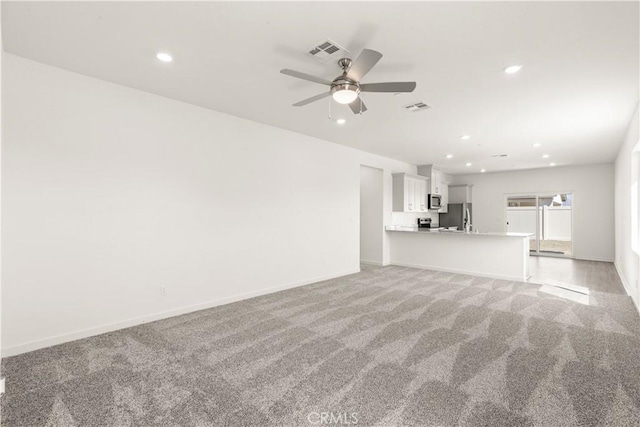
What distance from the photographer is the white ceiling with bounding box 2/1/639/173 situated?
2.17 metres

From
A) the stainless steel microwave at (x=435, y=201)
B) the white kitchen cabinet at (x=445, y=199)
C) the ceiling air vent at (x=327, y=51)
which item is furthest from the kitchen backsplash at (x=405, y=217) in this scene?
the ceiling air vent at (x=327, y=51)

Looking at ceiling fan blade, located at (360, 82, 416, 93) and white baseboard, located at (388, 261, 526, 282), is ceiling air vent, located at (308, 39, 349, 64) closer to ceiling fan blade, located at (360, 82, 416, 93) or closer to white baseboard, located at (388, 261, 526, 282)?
ceiling fan blade, located at (360, 82, 416, 93)

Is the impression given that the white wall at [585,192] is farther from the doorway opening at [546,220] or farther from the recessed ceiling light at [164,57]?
the recessed ceiling light at [164,57]

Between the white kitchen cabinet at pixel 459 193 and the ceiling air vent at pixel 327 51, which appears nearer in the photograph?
the ceiling air vent at pixel 327 51

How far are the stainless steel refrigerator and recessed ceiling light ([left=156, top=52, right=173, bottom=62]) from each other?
9470 millimetres

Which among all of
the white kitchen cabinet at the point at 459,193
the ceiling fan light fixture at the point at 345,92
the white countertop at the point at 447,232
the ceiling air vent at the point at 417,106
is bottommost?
the white countertop at the point at 447,232

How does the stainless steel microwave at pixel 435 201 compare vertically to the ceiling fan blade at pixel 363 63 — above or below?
below

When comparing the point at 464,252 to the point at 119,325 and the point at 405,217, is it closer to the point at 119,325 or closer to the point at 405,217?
the point at 405,217

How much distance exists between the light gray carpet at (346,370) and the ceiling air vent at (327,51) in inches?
108

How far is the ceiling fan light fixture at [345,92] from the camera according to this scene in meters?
2.65

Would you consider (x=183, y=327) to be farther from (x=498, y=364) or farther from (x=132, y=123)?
(x=498, y=364)

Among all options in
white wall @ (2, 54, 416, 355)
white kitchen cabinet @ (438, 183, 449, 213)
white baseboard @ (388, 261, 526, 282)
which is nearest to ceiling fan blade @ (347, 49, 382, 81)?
white wall @ (2, 54, 416, 355)

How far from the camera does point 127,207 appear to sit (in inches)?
137

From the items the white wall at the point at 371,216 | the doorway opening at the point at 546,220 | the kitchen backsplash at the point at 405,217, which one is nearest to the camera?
the white wall at the point at 371,216
